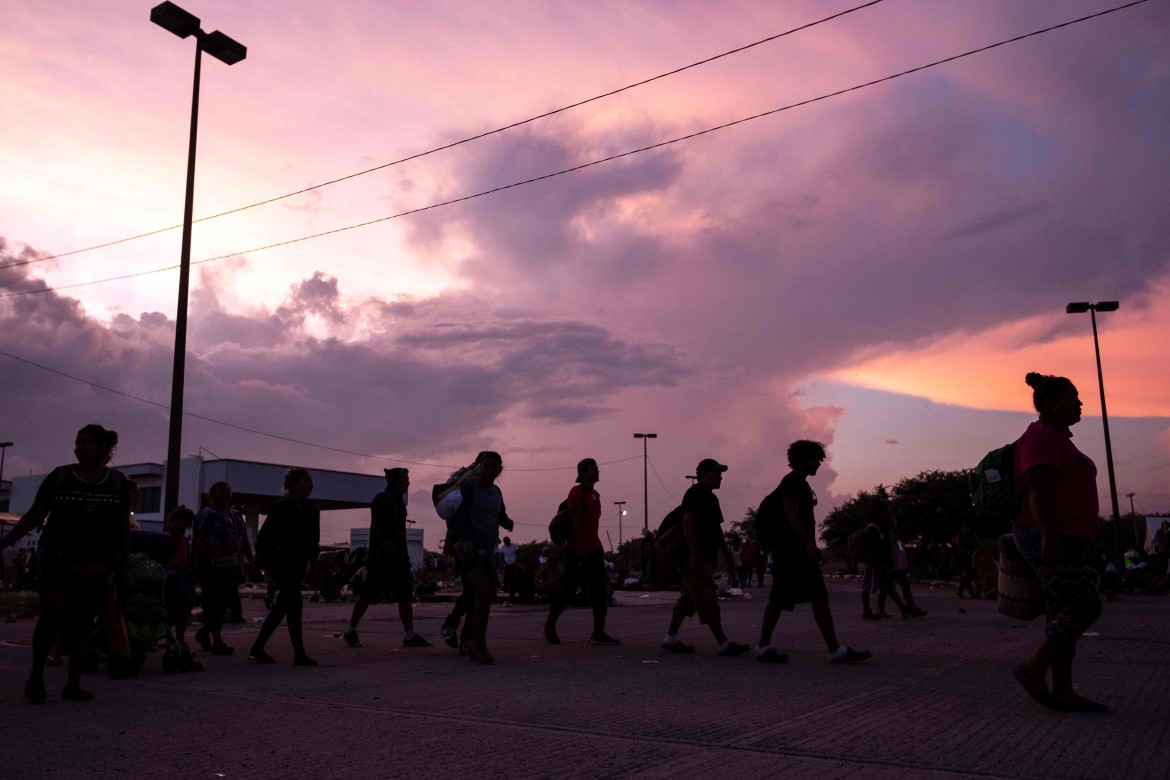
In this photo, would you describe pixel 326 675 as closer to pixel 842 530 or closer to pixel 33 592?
pixel 33 592

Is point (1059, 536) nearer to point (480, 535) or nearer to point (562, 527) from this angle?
point (480, 535)

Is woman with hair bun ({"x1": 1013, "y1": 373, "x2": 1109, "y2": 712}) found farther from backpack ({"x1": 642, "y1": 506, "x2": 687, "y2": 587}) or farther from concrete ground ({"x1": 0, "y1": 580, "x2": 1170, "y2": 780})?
backpack ({"x1": 642, "y1": 506, "x2": 687, "y2": 587})

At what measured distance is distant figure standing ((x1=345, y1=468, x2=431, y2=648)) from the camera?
999cm

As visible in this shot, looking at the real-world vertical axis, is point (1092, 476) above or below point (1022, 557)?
above

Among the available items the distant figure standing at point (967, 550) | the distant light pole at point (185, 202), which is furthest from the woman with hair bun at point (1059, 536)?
the distant figure standing at point (967, 550)

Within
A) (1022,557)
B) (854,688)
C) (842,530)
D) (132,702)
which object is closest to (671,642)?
(854,688)

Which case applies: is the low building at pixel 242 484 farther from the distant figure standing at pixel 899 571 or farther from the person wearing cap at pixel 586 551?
the person wearing cap at pixel 586 551

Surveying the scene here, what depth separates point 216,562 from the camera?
9.51 meters

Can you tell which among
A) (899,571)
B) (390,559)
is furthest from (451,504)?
(899,571)

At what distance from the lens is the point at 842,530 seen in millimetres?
75250

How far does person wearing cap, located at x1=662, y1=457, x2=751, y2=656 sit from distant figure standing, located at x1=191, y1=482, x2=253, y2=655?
4.37 m

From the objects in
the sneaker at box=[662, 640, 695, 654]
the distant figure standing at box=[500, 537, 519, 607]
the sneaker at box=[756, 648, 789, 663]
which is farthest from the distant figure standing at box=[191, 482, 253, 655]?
the distant figure standing at box=[500, 537, 519, 607]

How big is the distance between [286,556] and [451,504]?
1542 millimetres

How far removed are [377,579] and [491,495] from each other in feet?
5.88
